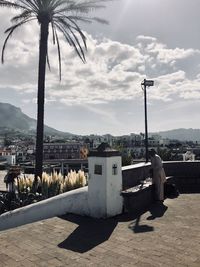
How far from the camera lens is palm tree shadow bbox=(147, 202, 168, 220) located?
7.82 m

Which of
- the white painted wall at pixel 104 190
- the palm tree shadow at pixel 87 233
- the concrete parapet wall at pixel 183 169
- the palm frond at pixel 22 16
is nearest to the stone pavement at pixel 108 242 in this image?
the palm tree shadow at pixel 87 233

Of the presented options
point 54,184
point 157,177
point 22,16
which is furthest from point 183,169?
point 22,16

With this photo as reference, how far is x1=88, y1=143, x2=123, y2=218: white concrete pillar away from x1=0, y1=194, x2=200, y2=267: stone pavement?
300 millimetres

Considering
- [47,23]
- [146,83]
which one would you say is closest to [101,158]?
[47,23]

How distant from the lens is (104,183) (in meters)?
7.75

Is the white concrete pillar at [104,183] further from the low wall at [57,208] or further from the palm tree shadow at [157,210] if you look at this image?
the palm tree shadow at [157,210]

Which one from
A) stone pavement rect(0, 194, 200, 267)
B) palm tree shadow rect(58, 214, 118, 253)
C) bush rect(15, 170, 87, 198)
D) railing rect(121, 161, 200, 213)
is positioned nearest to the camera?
stone pavement rect(0, 194, 200, 267)

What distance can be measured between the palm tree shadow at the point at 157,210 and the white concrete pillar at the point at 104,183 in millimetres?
784

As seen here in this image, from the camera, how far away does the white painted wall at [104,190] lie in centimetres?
773

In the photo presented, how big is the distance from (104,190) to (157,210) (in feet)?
5.31

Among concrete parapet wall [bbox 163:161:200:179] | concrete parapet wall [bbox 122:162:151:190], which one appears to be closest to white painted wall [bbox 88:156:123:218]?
concrete parapet wall [bbox 122:162:151:190]

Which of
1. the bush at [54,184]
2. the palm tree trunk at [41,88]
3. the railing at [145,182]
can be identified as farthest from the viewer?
the palm tree trunk at [41,88]

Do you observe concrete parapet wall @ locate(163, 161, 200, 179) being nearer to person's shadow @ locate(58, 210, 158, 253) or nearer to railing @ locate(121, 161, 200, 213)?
railing @ locate(121, 161, 200, 213)

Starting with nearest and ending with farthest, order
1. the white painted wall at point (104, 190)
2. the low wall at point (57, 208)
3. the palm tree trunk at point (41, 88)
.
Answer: the white painted wall at point (104, 190) → the low wall at point (57, 208) → the palm tree trunk at point (41, 88)
